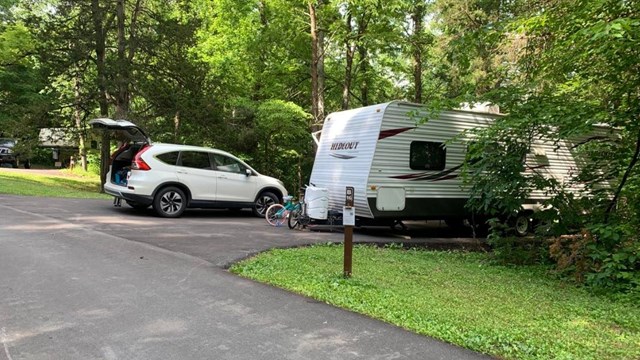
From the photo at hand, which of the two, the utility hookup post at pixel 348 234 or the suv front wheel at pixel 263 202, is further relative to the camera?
the suv front wheel at pixel 263 202

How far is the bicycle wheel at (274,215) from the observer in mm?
11680

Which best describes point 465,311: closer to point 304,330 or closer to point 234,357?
point 304,330

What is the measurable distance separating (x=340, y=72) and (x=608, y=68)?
1625 centimetres

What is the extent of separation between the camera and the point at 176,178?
39.4 feet

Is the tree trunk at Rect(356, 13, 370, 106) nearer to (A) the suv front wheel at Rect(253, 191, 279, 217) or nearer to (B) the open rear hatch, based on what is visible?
(A) the suv front wheel at Rect(253, 191, 279, 217)

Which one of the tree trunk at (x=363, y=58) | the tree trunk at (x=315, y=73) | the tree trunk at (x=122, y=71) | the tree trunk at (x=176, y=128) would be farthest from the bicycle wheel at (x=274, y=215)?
the tree trunk at (x=122, y=71)

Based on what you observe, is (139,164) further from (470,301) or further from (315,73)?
(470,301)

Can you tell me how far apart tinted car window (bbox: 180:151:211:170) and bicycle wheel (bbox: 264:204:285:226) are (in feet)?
6.79

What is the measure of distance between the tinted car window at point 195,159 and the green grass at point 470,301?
4924 millimetres

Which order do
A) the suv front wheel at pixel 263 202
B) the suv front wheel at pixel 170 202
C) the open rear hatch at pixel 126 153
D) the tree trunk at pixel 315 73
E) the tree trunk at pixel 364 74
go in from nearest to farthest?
the suv front wheel at pixel 170 202 → the open rear hatch at pixel 126 153 → the suv front wheel at pixel 263 202 → the tree trunk at pixel 315 73 → the tree trunk at pixel 364 74

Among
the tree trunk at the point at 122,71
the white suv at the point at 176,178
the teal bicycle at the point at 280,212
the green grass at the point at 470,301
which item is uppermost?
the tree trunk at the point at 122,71

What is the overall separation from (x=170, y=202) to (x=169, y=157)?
1.08 m

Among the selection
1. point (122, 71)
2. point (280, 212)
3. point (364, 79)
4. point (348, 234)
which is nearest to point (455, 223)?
point (280, 212)

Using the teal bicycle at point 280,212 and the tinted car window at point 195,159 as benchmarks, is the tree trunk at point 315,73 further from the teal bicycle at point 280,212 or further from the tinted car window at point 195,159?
the teal bicycle at point 280,212
